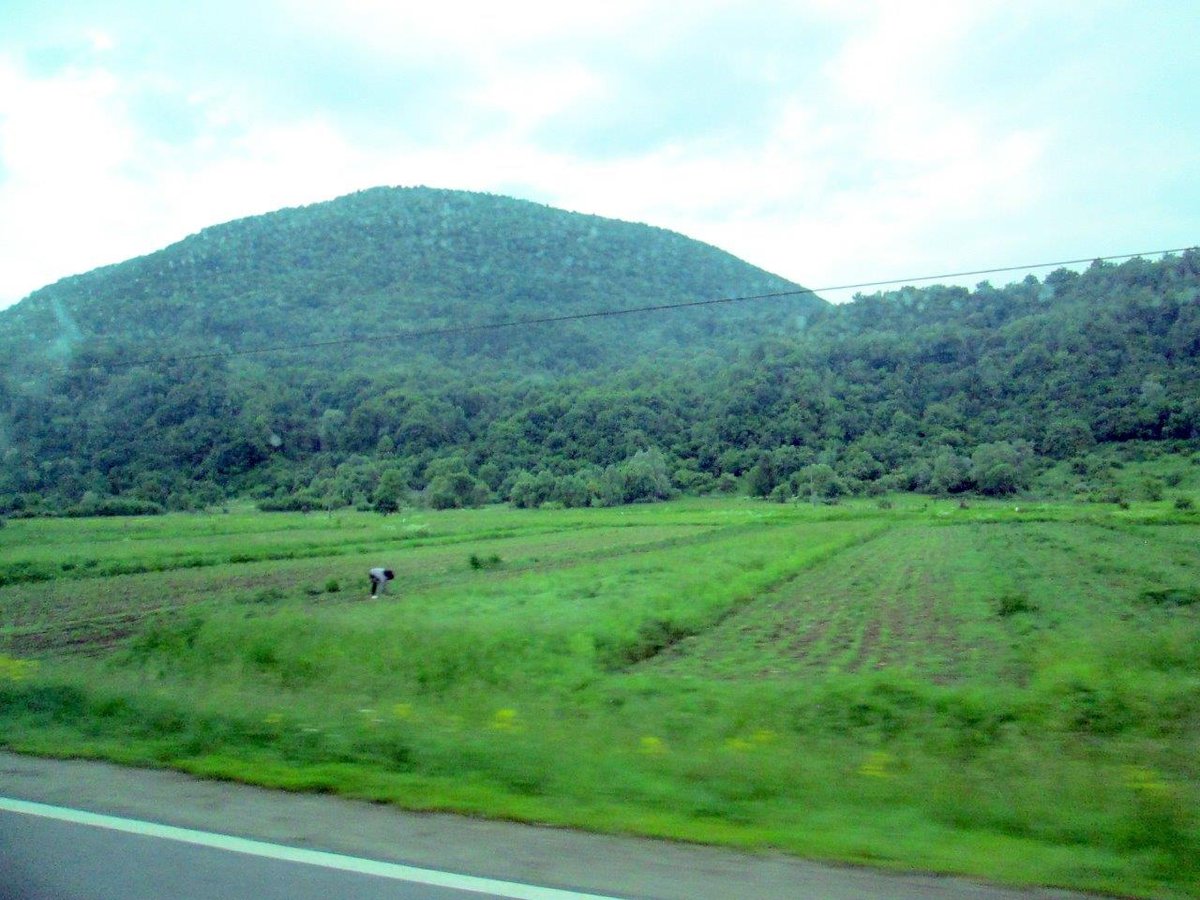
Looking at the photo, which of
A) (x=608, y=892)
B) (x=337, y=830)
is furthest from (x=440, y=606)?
(x=608, y=892)

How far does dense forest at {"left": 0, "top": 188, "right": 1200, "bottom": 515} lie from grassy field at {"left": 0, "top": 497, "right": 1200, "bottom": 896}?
19.3 feet

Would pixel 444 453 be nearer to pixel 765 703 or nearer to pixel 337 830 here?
pixel 765 703

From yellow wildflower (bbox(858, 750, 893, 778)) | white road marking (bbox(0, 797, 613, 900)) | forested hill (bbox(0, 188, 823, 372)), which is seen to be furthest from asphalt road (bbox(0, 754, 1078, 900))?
forested hill (bbox(0, 188, 823, 372))

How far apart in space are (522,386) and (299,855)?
48851 mm

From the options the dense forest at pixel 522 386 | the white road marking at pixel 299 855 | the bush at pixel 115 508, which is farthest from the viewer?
the dense forest at pixel 522 386

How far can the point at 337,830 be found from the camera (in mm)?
5047

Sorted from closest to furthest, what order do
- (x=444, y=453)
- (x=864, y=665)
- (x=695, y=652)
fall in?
1. (x=864, y=665)
2. (x=695, y=652)
3. (x=444, y=453)

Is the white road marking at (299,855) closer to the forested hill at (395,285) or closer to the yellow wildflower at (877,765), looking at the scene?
the yellow wildflower at (877,765)

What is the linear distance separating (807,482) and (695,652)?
156 ft

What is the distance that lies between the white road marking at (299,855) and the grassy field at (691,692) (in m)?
0.86

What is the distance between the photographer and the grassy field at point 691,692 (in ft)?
16.7

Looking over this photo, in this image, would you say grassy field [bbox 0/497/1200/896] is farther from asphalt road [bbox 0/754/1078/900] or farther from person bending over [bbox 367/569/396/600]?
person bending over [bbox 367/569/396/600]

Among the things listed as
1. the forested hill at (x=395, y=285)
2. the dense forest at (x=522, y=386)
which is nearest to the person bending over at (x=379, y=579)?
the dense forest at (x=522, y=386)

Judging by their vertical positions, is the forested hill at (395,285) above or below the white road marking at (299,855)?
above
